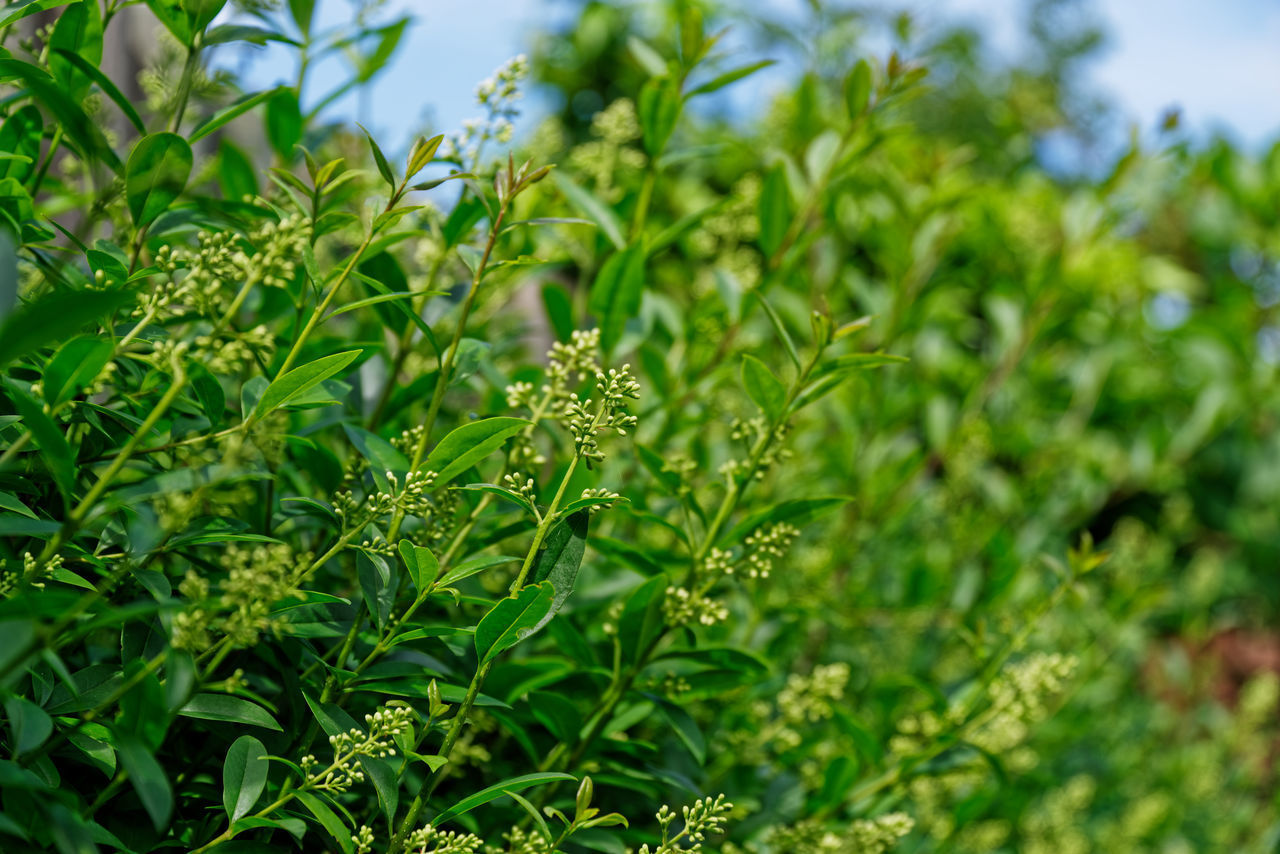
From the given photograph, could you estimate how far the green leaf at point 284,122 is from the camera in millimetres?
1313

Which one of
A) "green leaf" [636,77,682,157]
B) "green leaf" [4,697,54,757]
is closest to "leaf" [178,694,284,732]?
"green leaf" [4,697,54,757]

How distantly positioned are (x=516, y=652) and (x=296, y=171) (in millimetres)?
1052

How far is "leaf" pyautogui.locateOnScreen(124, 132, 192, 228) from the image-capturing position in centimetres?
96

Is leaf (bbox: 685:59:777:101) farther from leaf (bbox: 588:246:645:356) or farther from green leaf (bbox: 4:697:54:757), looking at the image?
green leaf (bbox: 4:697:54:757)

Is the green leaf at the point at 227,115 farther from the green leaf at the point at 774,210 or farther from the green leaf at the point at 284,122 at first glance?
the green leaf at the point at 774,210

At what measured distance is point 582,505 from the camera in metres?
0.88

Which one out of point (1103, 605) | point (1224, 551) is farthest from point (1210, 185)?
point (1103, 605)

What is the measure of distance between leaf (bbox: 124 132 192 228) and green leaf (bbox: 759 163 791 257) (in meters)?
0.88

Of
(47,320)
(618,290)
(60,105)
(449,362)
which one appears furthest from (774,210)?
(47,320)

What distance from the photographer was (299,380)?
880 millimetres

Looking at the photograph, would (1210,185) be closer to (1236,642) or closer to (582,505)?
(1236,642)

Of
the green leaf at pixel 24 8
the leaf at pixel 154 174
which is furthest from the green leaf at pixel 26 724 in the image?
the green leaf at pixel 24 8

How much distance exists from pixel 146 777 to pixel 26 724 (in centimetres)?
10

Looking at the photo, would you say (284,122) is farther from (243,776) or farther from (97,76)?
(243,776)
